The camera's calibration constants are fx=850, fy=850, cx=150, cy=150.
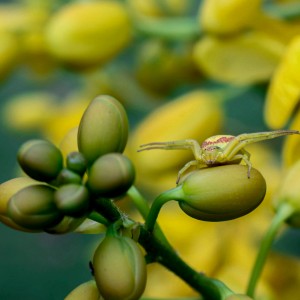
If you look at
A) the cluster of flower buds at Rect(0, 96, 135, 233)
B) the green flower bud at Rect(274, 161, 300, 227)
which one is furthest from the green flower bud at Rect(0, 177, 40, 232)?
the green flower bud at Rect(274, 161, 300, 227)

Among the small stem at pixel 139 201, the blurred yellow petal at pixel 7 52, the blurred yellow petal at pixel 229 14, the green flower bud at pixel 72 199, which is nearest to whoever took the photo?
the green flower bud at pixel 72 199

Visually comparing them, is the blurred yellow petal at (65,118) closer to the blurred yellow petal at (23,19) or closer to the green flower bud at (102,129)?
the blurred yellow petal at (23,19)

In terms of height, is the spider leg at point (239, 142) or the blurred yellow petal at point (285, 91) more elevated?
the spider leg at point (239, 142)

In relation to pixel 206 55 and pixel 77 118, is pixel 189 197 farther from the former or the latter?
pixel 77 118

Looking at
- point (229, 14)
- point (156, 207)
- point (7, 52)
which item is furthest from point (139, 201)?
point (7, 52)

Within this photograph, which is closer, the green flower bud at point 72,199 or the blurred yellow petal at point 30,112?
the green flower bud at point 72,199

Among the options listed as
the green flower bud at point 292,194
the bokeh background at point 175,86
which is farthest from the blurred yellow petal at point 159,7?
the green flower bud at point 292,194

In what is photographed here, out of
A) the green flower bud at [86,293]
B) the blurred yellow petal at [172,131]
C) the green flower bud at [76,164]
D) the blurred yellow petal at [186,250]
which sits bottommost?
the blurred yellow petal at [186,250]

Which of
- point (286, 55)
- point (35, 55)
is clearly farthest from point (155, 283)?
point (35, 55)
